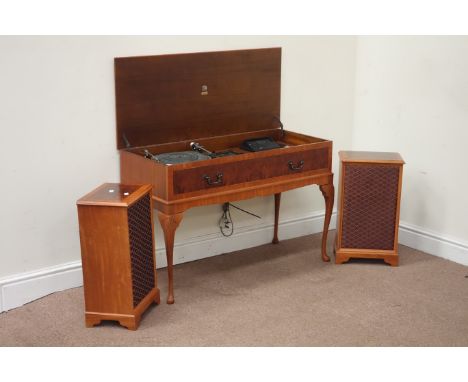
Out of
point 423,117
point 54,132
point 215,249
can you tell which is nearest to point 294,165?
point 215,249

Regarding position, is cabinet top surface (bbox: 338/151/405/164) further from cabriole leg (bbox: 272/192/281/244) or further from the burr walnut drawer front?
cabriole leg (bbox: 272/192/281/244)

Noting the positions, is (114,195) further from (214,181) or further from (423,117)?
(423,117)

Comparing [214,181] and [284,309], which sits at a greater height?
[214,181]

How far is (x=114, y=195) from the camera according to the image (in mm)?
3381

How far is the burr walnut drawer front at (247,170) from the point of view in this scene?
11.7 feet

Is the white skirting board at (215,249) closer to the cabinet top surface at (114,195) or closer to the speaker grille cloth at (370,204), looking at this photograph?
the speaker grille cloth at (370,204)

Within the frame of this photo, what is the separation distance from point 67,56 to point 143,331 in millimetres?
1383

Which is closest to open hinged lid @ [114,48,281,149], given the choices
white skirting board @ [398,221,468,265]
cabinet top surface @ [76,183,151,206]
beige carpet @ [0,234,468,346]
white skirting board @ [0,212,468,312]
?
cabinet top surface @ [76,183,151,206]

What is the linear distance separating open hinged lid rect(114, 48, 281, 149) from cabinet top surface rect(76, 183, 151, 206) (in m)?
0.42

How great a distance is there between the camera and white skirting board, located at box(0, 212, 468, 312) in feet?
12.1

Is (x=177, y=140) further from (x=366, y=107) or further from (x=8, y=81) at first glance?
(x=366, y=107)

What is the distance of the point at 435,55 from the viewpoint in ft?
13.9

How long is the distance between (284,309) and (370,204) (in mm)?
889

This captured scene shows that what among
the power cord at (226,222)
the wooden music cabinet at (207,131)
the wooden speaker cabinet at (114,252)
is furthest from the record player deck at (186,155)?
the power cord at (226,222)
